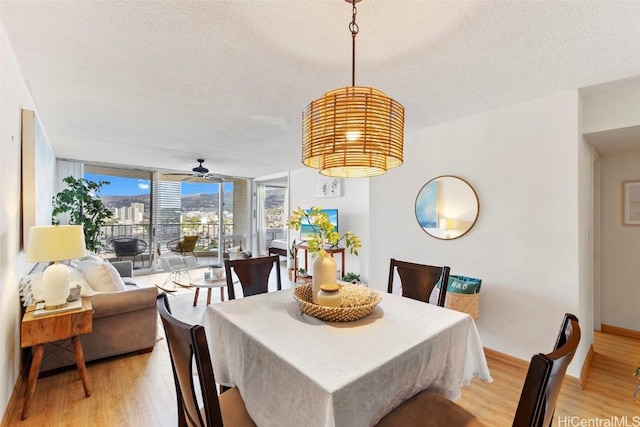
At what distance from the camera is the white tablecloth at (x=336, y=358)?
990mm

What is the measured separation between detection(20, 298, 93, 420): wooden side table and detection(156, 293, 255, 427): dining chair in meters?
1.33

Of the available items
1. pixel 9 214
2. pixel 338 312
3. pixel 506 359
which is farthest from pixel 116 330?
pixel 506 359

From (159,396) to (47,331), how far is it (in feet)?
2.86

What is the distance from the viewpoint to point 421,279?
212 cm

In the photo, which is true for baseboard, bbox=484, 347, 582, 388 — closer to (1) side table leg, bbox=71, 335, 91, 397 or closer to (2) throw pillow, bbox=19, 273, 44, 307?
(1) side table leg, bbox=71, 335, 91, 397

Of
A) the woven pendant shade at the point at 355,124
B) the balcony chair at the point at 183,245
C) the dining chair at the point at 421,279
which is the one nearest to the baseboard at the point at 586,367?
the dining chair at the point at 421,279

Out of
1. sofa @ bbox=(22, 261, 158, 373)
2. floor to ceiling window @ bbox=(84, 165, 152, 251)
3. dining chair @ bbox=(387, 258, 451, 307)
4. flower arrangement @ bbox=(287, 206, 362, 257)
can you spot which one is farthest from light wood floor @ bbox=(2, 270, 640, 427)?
floor to ceiling window @ bbox=(84, 165, 152, 251)

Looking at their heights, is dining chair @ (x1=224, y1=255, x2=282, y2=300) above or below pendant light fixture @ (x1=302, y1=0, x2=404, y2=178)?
below

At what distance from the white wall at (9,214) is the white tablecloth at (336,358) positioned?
1306 mm

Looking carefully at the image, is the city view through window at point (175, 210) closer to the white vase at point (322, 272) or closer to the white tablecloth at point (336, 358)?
the white tablecloth at point (336, 358)

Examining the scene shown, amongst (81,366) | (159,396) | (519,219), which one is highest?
(519,219)

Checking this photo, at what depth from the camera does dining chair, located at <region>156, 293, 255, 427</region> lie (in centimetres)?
93

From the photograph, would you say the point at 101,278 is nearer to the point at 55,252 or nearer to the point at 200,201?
the point at 55,252

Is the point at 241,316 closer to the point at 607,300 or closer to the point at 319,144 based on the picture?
the point at 319,144
